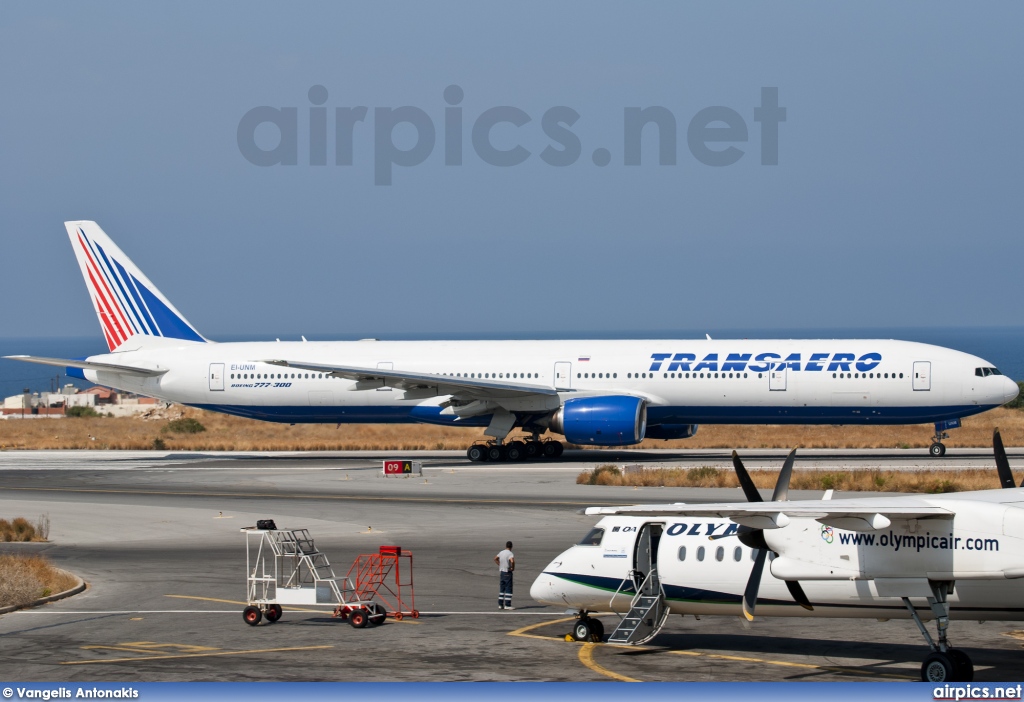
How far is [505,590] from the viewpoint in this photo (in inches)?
904

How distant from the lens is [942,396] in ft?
154

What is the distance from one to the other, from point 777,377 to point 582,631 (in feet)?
97.2

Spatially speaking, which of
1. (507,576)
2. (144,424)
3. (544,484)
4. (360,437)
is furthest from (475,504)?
(144,424)

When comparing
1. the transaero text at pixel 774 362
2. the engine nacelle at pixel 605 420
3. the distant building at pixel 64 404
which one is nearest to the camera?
the engine nacelle at pixel 605 420

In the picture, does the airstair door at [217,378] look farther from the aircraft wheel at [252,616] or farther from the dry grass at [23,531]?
the aircraft wheel at [252,616]

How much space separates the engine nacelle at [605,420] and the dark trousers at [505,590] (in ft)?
79.1

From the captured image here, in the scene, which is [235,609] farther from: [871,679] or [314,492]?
[314,492]

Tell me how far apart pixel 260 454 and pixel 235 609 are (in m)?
38.0

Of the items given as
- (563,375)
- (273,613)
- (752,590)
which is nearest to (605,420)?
(563,375)

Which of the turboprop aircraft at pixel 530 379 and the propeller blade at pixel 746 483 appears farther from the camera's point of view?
the turboprop aircraft at pixel 530 379

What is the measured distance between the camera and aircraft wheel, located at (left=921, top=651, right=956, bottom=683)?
1558 centimetres

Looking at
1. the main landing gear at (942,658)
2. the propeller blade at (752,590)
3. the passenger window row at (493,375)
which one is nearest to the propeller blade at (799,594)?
the propeller blade at (752,590)

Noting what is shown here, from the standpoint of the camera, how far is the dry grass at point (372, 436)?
209 feet

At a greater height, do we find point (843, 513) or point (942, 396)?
point (942, 396)
